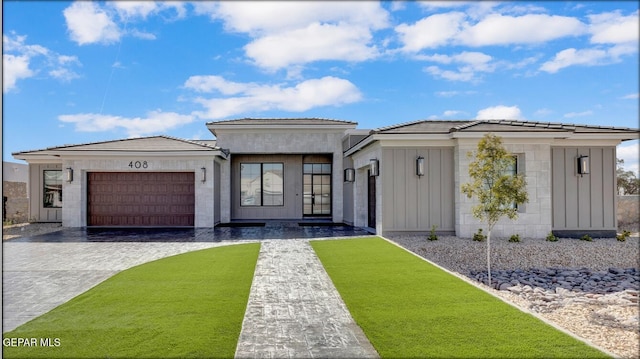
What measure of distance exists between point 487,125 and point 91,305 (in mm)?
10708

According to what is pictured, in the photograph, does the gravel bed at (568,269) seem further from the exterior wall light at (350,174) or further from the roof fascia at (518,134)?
the exterior wall light at (350,174)

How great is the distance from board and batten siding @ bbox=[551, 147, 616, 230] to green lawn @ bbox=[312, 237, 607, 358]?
23.7 ft

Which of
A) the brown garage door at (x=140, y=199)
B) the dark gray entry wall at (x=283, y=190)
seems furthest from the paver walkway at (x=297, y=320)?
the dark gray entry wall at (x=283, y=190)

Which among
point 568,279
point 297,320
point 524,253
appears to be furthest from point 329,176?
point 297,320

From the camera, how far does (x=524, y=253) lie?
1019cm

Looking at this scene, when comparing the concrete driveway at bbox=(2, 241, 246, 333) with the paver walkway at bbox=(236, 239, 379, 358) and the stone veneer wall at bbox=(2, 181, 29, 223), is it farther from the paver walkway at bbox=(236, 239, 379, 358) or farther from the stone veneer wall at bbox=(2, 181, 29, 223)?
the stone veneer wall at bbox=(2, 181, 29, 223)

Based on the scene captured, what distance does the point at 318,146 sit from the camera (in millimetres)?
17984

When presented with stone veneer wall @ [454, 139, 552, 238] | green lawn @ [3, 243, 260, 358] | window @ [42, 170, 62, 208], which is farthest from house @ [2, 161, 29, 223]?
stone veneer wall @ [454, 139, 552, 238]

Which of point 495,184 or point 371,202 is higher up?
point 495,184

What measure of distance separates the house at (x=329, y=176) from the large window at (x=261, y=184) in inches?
1.9

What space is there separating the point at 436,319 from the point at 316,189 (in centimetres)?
1472

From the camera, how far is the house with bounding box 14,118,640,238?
39.2 ft

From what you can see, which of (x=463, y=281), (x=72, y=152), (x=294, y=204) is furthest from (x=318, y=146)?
(x=463, y=281)

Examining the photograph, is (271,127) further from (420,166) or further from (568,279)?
(568,279)
